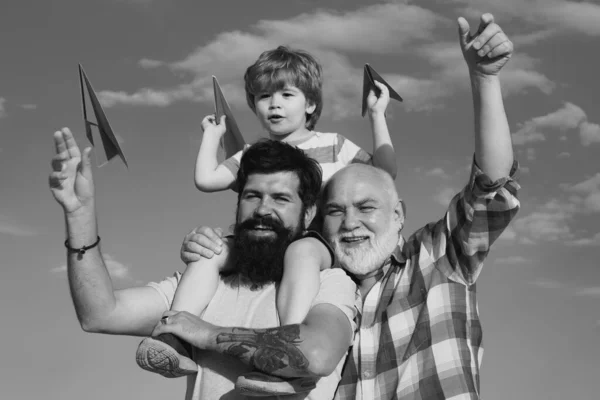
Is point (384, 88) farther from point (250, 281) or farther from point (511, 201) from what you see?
point (250, 281)

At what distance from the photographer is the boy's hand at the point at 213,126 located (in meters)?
6.59

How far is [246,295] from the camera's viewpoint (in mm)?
4578

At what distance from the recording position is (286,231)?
15.3 feet

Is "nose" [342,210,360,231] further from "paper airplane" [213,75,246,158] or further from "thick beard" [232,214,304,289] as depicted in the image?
"paper airplane" [213,75,246,158]

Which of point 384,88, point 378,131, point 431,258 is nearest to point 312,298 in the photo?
point 431,258

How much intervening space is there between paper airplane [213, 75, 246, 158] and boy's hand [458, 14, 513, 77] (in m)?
2.65

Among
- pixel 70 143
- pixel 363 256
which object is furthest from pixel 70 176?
pixel 363 256

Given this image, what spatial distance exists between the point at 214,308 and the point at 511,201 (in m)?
2.00

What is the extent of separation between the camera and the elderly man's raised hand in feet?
14.8

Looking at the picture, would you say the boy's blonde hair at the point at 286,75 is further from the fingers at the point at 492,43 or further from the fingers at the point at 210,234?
the fingers at the point at 492,43

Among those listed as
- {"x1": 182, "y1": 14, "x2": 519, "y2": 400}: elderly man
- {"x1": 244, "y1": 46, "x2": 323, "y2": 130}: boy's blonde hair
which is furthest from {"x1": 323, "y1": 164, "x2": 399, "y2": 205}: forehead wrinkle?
{"x1": 244, "y1": 46, "x2": 323, "y2": 130}: boy's blonde hair

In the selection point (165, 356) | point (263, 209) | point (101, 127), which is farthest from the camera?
point (101, 127)

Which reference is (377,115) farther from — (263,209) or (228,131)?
(263,209)

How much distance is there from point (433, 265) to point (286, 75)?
2257 millimetres
